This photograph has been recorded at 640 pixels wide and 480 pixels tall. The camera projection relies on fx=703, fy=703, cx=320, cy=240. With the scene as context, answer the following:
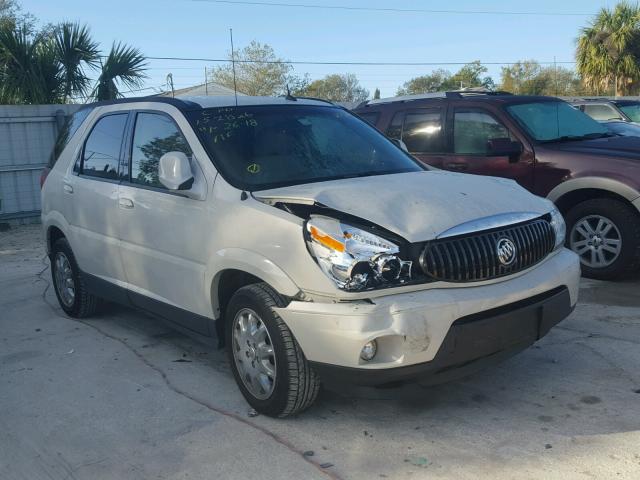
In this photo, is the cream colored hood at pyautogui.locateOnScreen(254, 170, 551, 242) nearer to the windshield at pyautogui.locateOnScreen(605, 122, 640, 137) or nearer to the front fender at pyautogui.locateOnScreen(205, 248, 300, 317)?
the front fender at pyautogui.locateOnScreen(205, 248, 300, 317)

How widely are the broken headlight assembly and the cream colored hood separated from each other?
0.36 feet

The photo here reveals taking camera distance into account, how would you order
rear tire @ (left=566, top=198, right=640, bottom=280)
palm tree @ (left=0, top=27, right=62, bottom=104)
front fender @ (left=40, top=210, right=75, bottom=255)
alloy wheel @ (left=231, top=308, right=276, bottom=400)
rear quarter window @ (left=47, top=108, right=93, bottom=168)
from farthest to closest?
palm tree @ (left=0, top=27, right=62, bottom=104) < rear tire @ (left=566, top=198, right=640, bottom=280) < rear quarter window @ (left=47, top=108, right=93, bottom=168) < front fender @ (left=40, top=210, right=75, bottom=255) < alloy wheel @ (left=231, top=308, right=276, bottom=400)

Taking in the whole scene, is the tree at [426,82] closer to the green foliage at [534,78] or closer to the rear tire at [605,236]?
the green foliage at [534,78]

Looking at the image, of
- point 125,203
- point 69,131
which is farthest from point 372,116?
point 125,203

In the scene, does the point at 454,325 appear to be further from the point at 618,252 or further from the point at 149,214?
the point at 618,252

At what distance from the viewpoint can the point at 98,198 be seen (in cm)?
530

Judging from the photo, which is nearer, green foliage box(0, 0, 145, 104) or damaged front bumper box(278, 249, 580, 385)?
damaged front bumper box(278, 249, 580, 385)

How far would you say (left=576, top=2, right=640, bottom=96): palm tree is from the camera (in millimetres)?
31047

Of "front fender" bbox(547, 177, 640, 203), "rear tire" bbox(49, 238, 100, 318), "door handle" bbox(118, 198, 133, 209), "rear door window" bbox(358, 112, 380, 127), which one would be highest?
"rear door window" bbox(358, 112, 380, 127)

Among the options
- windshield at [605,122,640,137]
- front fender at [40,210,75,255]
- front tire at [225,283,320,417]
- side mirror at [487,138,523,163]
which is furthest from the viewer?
windshield at [605,122,640,137]

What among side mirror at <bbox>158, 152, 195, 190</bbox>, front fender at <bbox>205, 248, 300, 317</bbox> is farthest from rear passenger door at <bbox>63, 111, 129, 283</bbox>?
front fender at <bbox>205, 248, 300, 317</bbox>

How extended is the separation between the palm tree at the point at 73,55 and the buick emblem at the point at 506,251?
11.2 m

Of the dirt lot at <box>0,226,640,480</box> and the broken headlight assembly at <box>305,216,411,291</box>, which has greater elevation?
the broken headlight assembly at <box>305,216,411,291</box>

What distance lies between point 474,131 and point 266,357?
451 centimetres
